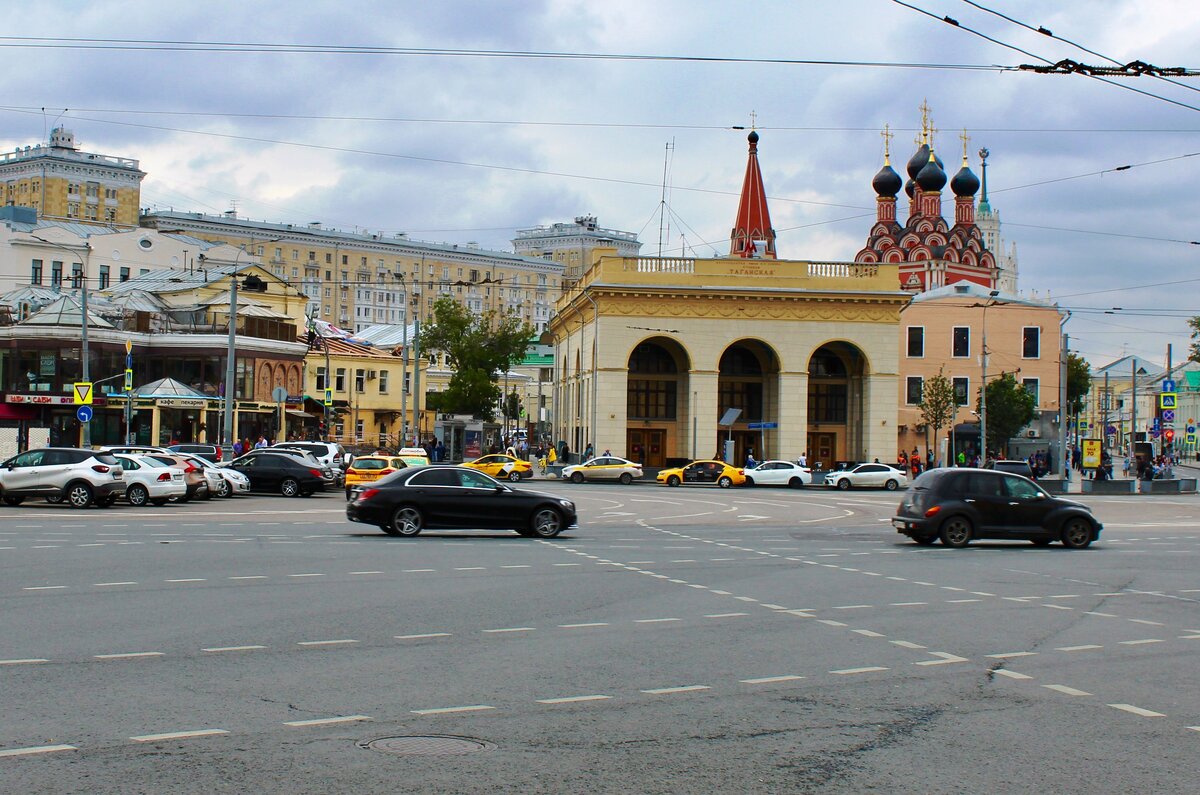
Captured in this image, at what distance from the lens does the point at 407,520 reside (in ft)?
80.7

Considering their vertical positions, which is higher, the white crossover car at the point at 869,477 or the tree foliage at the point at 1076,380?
the tree foliage at the point at 1076,380

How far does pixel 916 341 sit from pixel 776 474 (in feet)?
91.2

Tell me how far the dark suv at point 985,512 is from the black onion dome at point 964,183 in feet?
320

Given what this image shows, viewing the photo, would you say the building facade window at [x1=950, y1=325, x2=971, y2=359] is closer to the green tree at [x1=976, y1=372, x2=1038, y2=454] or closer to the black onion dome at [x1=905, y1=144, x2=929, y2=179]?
the green tree at [x1=976, y1=372, x2=1038, y2=454]

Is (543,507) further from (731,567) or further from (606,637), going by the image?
(606,637)

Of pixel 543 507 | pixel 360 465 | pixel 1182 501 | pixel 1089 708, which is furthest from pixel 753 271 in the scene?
pixel 1089 708

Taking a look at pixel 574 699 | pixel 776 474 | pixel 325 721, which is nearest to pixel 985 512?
pixel 574 699

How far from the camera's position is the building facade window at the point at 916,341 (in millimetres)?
84375

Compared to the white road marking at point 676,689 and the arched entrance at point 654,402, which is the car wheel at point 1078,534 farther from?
the arched entrance at point 654,402

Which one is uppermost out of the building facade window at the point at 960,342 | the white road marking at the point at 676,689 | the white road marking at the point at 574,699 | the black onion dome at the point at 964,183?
the black onion dome at the point at 964,183

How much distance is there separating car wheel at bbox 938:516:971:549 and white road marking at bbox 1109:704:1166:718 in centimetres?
1549

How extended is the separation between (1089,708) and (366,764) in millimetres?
5249

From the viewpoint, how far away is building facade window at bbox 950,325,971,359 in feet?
275

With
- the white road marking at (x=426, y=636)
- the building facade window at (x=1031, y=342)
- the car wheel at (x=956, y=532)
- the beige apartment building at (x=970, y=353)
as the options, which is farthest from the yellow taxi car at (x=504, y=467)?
the white road marking at (x=426, y=636)
